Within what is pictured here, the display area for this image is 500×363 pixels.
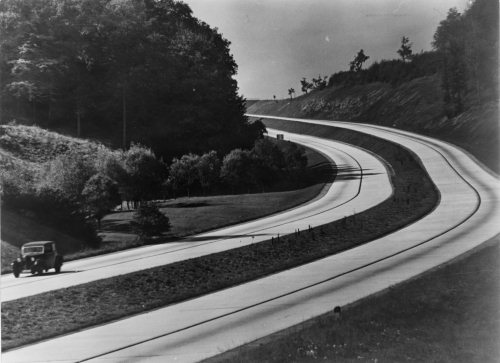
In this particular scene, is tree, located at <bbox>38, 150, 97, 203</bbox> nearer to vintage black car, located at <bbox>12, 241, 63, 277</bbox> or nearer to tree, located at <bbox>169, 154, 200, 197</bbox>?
vintage black car, located at <bbox>12, 241, 63, 277</bbox>

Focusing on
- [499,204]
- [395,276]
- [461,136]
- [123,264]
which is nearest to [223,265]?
[123,264]

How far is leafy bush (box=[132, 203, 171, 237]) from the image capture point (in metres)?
42.5

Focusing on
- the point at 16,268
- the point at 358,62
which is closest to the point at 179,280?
the point at 16,268

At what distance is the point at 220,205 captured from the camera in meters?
56.9

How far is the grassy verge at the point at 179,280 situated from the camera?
21.9 metres

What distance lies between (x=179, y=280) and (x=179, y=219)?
22.3m

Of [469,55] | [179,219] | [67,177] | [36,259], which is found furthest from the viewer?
[469,55]

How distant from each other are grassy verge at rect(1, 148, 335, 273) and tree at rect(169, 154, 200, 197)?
270 cm

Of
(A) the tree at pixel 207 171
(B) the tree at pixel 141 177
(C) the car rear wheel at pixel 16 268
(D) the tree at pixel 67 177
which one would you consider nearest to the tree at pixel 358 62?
(A) the tree at pixel 207 171

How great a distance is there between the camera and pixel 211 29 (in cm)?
10406

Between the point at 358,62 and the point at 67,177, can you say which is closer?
the point at 67,177

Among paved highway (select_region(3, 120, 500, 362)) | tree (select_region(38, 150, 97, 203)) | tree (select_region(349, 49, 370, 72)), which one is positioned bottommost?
paved highway (select_region(3, 120, 500, 362))

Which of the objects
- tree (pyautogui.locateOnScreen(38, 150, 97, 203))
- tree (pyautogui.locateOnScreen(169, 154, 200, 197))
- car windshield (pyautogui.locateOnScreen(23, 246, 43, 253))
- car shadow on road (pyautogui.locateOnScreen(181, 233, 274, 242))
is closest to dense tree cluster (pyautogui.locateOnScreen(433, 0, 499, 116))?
tree (pyautogui.locateOnScreen(169, 154, 200, 197))

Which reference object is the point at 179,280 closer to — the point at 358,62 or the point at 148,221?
the point at 148,221
